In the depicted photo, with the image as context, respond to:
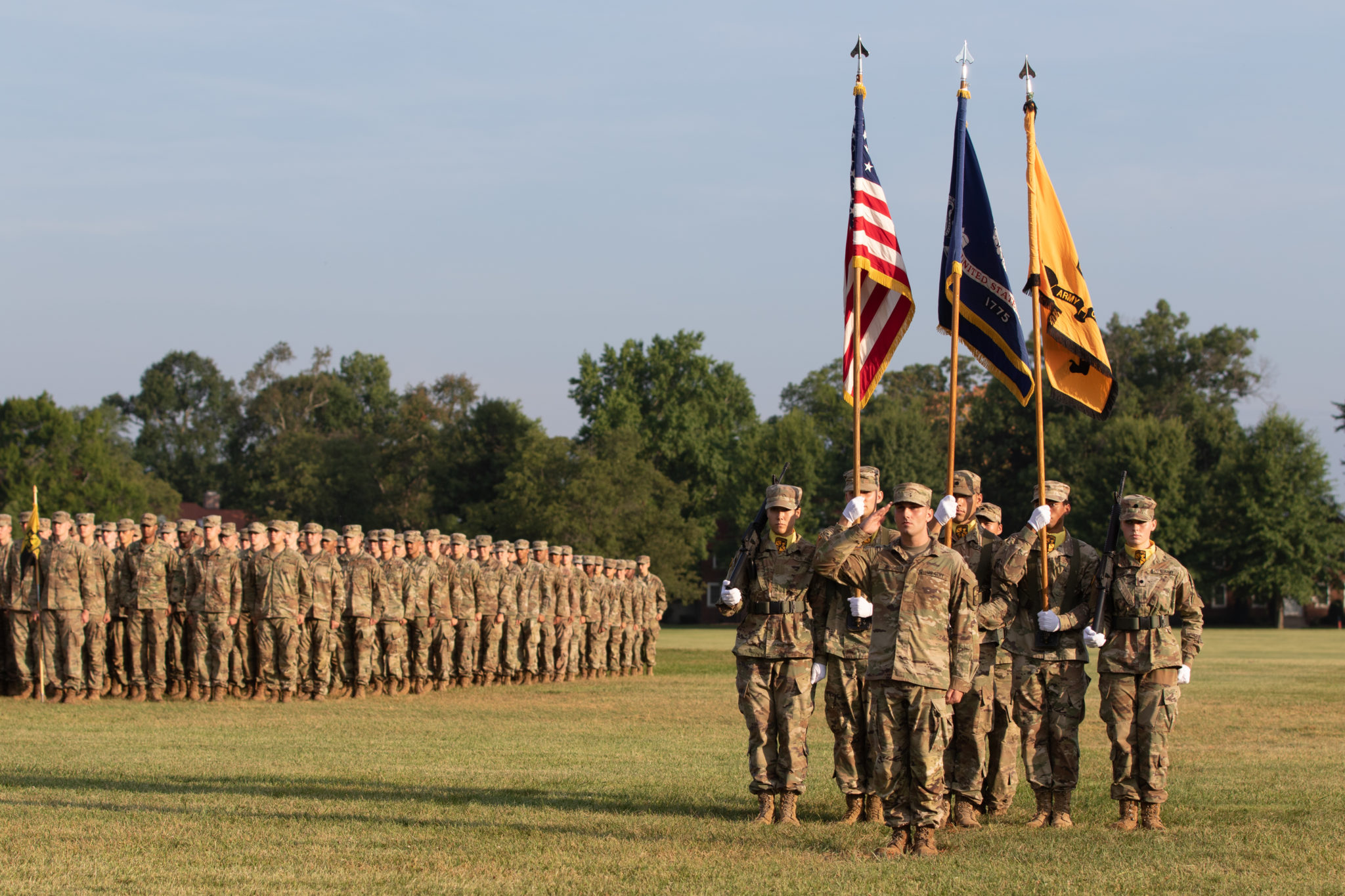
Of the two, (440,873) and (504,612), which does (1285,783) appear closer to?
(440,873)

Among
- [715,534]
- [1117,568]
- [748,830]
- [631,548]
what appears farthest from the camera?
[715,534]

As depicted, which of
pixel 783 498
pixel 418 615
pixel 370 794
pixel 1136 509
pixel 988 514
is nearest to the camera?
pixel 783 498

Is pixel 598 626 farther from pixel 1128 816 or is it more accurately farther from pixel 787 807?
pixel 1128 816

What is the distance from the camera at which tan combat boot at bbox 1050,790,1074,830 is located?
945 cm

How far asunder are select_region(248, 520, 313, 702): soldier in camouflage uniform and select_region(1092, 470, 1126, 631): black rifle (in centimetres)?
1186

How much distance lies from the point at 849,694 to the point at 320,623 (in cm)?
1107

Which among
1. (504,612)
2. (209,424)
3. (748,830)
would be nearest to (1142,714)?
(748,830)

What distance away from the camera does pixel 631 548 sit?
212ft

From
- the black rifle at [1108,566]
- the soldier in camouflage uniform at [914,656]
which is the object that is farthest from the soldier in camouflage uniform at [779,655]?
the black rifle at [1108,566]

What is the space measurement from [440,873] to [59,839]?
254 cm

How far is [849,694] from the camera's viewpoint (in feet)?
31.5

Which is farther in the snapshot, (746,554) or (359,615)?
(359,615)

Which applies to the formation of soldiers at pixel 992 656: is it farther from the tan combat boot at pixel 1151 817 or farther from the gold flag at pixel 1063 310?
the gold flag at pixel 1063 310

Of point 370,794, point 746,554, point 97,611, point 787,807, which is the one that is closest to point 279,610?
point 97,611
